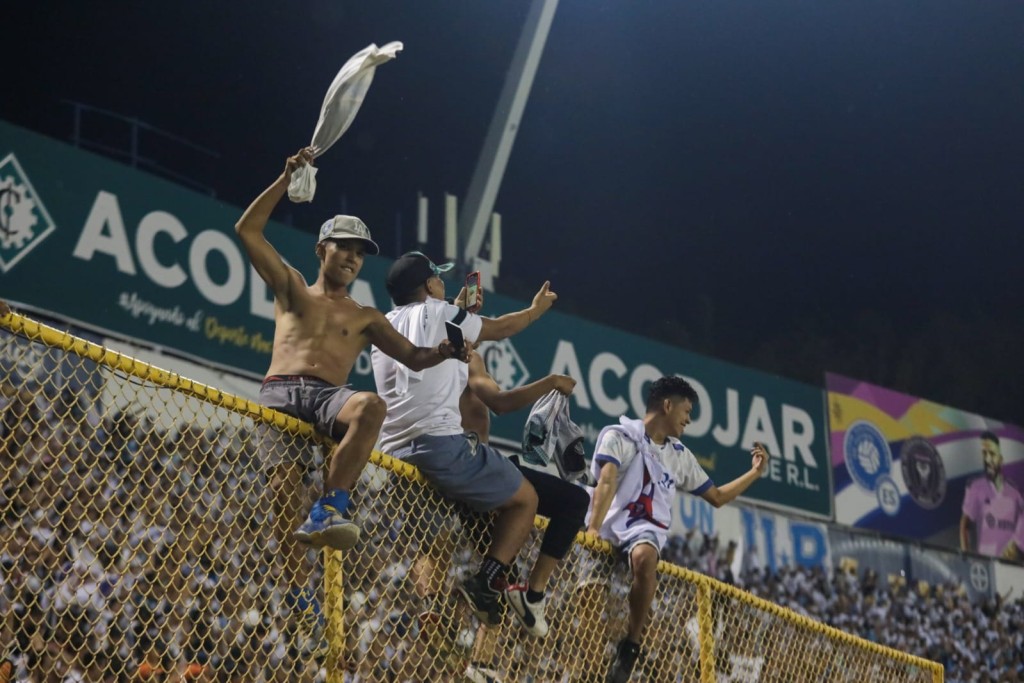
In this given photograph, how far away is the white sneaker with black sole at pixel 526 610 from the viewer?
14.3 ft

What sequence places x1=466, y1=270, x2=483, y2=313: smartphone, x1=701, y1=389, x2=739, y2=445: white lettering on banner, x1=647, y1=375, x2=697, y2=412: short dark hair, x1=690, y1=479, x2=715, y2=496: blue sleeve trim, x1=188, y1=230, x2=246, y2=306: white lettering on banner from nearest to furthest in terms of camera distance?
x1=466, y1=270, x2=483, y2=313: smartphone, x1=647, y1=375, x2=697, y2=412: short dark hair, x1=690, y1=479, x2=715, y2=496: blue sleeve trim, x1=188, y1=230, x2=246, y2=306: white lettering on banner, x1=701, y1=389, x2=739, y2=445: white lettering on banner

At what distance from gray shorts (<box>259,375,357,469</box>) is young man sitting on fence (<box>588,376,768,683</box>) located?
1.58m

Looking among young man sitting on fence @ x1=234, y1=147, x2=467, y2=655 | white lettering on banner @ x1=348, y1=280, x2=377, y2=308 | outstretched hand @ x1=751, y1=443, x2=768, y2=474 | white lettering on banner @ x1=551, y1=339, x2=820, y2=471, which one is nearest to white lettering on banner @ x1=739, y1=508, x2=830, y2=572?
white lettering on banner @ x1=551, y1=339, x2=820, y2=471

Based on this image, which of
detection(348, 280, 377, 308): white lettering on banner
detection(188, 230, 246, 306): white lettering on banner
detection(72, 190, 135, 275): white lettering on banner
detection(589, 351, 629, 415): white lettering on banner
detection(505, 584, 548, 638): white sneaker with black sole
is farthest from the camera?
detection(589, 351, 629, 415): white lettering on banner

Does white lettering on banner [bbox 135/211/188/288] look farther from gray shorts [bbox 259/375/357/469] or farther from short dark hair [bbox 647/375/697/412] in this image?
gray shorts [bbox 259/375/357/469]

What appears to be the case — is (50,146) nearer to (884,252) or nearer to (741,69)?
(741,69)

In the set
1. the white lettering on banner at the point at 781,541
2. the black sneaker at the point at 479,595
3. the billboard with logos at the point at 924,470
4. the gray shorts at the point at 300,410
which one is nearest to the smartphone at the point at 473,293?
the gray shorts at the point at 300,410

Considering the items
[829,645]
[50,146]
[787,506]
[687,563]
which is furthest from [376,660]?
[787,506]

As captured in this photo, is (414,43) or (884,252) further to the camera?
(884,252)

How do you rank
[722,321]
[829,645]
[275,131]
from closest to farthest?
[829,645] < [275,131] < [722,321]

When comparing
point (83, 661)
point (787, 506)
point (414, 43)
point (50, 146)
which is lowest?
point (83, 661)

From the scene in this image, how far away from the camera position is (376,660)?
13.4 feet

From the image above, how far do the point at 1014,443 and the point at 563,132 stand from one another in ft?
36.1

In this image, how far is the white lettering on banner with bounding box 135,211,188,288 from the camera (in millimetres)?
13430
